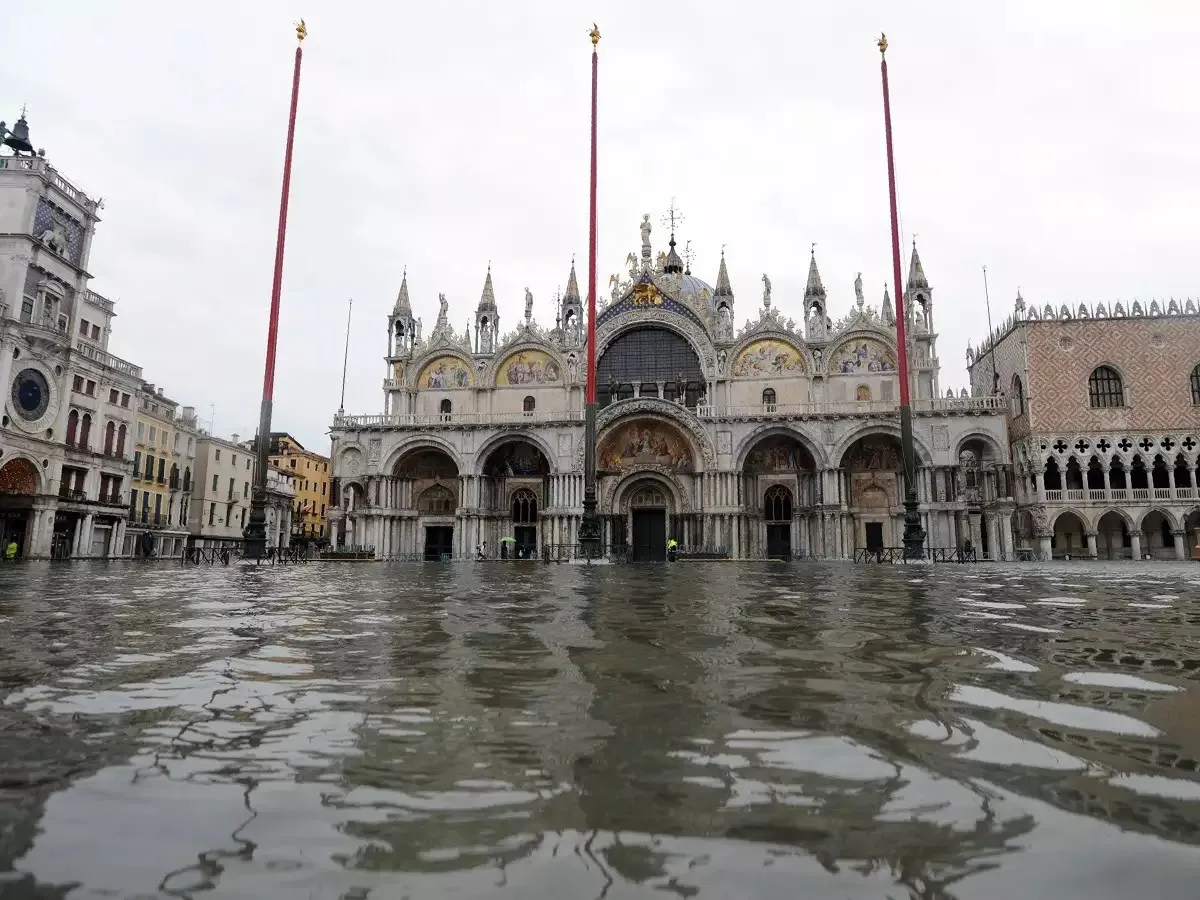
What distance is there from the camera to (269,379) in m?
22.9

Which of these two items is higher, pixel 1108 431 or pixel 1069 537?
pixel 1108 431

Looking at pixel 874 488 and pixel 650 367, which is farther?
pixel 650 367

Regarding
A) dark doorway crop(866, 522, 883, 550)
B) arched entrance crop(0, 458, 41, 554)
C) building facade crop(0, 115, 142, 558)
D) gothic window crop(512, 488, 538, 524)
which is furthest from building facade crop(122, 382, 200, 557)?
dark doorway crop(866, 522, 883, 550)

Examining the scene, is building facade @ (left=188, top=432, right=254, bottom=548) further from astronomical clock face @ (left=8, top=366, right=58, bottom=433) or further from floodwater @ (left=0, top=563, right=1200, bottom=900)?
floodwater @ (left=0, top=563, right=1200, bottom=900)

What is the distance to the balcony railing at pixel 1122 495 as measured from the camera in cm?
3828

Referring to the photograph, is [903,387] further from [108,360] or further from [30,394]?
[108,360]

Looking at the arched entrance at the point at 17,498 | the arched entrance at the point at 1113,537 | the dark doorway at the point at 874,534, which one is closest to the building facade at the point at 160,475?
the arched entrance at the point at 17,498

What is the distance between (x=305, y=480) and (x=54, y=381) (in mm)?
38127

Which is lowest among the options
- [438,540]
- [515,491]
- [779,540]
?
[438,540]

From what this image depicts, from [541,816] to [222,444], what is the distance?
6062 centimetres

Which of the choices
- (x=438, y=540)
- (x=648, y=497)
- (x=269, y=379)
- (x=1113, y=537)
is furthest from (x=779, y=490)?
(x=269, y=379)

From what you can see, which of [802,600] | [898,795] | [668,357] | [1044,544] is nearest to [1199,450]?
[1044,544]

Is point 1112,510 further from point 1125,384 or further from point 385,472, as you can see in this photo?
point 385,472

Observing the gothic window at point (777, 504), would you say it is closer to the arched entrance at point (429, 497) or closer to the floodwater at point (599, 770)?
the arched entrance at point (429, 497)
